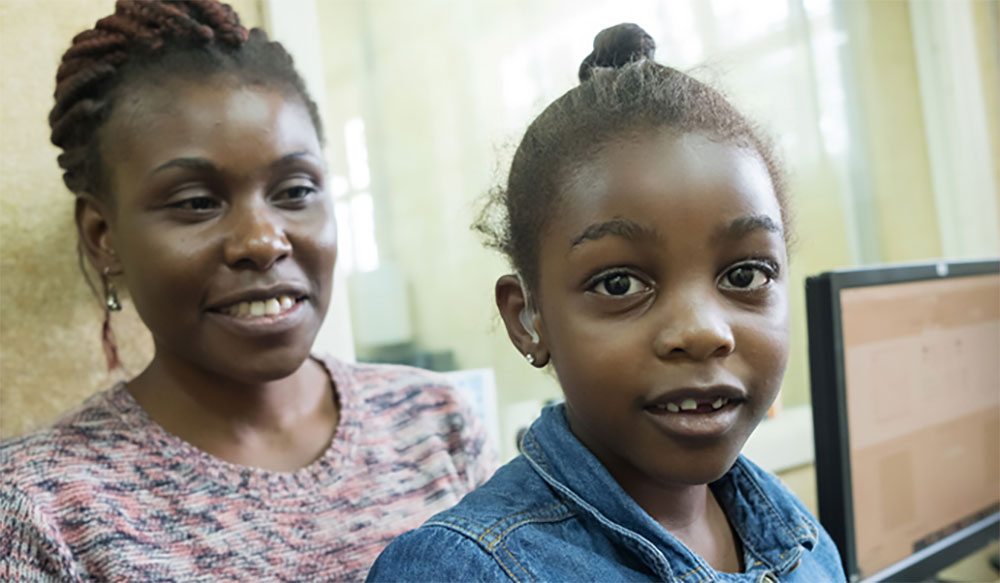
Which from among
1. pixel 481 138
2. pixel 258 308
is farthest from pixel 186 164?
pixel 481 138

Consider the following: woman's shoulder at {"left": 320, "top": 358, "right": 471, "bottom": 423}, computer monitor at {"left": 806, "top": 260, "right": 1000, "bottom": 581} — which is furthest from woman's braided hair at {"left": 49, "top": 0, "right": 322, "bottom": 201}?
computer monitor at {"left": 806, "top": 260, "right": 1000, "bottom": 581}

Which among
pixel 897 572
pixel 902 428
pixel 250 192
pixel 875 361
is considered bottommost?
pixel 897 572

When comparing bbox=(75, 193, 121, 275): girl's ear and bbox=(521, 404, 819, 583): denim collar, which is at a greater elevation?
bbox=(75, 193, 121, 275): girl's ear

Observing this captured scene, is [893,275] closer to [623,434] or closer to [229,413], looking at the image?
[623,434]

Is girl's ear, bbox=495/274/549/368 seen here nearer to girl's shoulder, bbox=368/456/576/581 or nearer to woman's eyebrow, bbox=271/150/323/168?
girl's shoulder, bbox=368/456/576/581

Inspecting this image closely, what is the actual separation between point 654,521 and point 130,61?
620 mm

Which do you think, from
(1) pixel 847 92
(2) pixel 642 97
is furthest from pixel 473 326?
(1) pixel 847 92

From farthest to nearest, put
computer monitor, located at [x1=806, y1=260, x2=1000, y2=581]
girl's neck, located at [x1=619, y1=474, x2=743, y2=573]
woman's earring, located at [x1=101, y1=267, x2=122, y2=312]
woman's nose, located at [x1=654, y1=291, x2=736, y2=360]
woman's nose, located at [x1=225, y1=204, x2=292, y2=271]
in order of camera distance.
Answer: computer monitor, located at [x1=806, y1=260, x2=1000, y2=581]
woman's earring, located at [x1=101, y1=267, x2=122, y2=312]
woman's nose, located at [x1=225, y1=204, x2=292, y2=271]
girl's neck, located at [x1=619, y1=474, x2=743, y2=573]
woman's nose, located at [x1=654, y1=291, x2=736, y2=360]

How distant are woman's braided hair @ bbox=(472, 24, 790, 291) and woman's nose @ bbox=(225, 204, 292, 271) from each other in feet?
0.74

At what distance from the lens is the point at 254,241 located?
71cm

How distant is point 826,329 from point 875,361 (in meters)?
0.13

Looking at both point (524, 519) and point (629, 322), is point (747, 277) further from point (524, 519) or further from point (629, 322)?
point (524, 519)

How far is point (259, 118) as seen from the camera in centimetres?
75

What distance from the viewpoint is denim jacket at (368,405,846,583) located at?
1.71ft
